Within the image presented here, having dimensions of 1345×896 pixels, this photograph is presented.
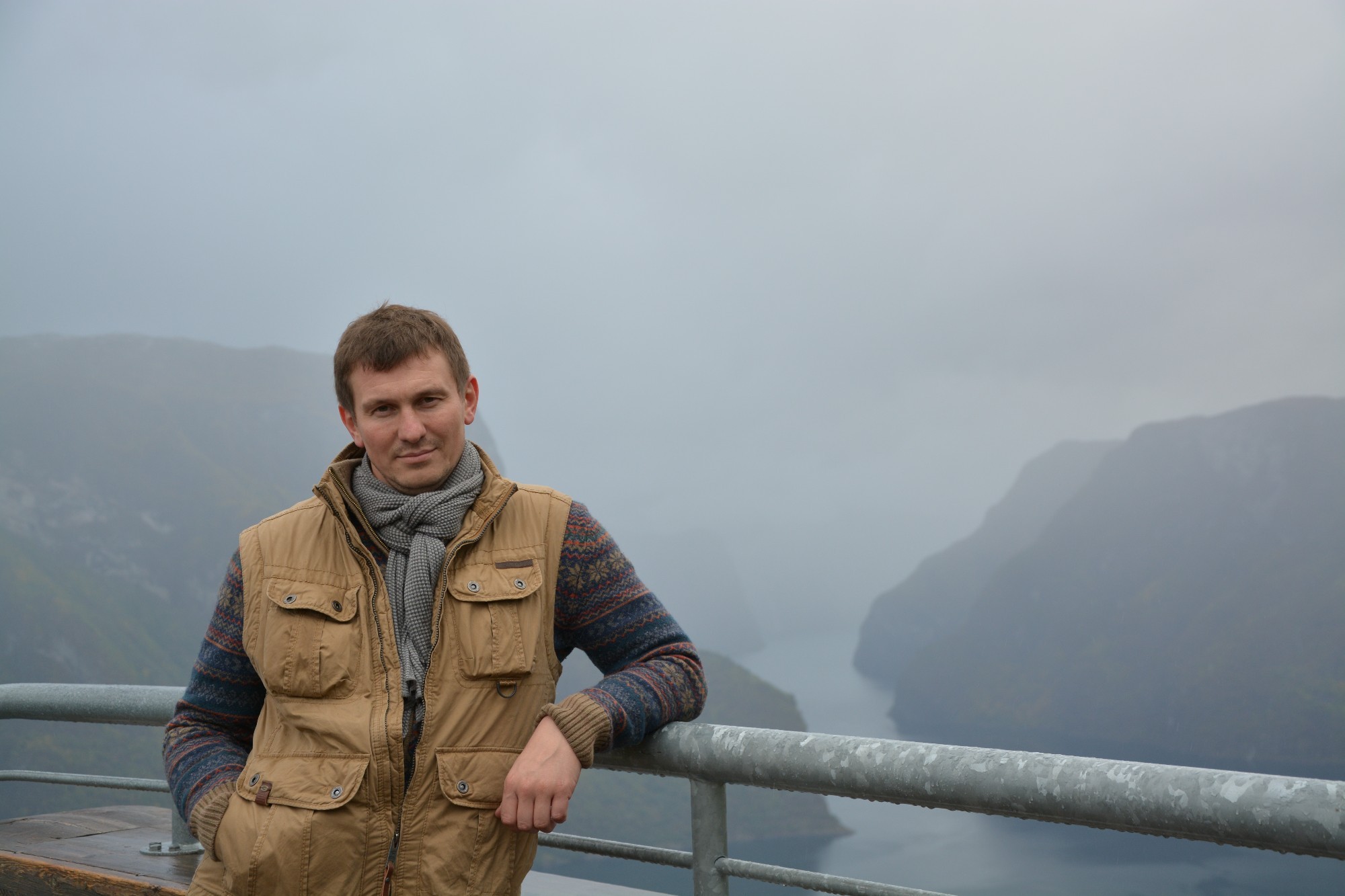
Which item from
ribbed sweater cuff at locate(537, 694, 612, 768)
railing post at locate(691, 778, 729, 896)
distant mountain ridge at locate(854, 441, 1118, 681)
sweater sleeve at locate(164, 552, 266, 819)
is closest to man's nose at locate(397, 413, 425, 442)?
sweater sleeve at locate(164, 552, 266, 819)

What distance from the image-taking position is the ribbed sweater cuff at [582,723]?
1.60 m

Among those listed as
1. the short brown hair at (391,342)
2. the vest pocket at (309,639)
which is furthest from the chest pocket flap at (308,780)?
the short brown hair at (391,342)

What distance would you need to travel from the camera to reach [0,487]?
109812mm

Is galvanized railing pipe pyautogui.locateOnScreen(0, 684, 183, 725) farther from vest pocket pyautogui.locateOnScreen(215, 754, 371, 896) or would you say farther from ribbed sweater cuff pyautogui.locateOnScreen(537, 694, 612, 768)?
ribbed sweater cuff pyautogui.locateOnScreen(537, 694, 612, 768)

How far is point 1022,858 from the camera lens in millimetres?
93000

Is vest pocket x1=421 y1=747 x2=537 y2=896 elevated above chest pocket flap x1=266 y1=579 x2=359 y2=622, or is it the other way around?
chest pocket flap x1=266 y1=579 x2=359 y2=622

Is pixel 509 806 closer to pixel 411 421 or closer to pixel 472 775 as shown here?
pixel 472 775

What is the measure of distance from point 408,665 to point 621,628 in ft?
1.18

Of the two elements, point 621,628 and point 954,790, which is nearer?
point 954,790

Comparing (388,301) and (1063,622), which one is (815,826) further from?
(388,301)

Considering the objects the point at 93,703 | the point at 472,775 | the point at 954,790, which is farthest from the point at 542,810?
the point at 93,703

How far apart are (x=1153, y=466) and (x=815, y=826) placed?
214 ft

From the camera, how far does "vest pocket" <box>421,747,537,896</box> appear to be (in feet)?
5.26

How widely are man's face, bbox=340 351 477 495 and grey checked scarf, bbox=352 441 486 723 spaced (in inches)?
1.4
